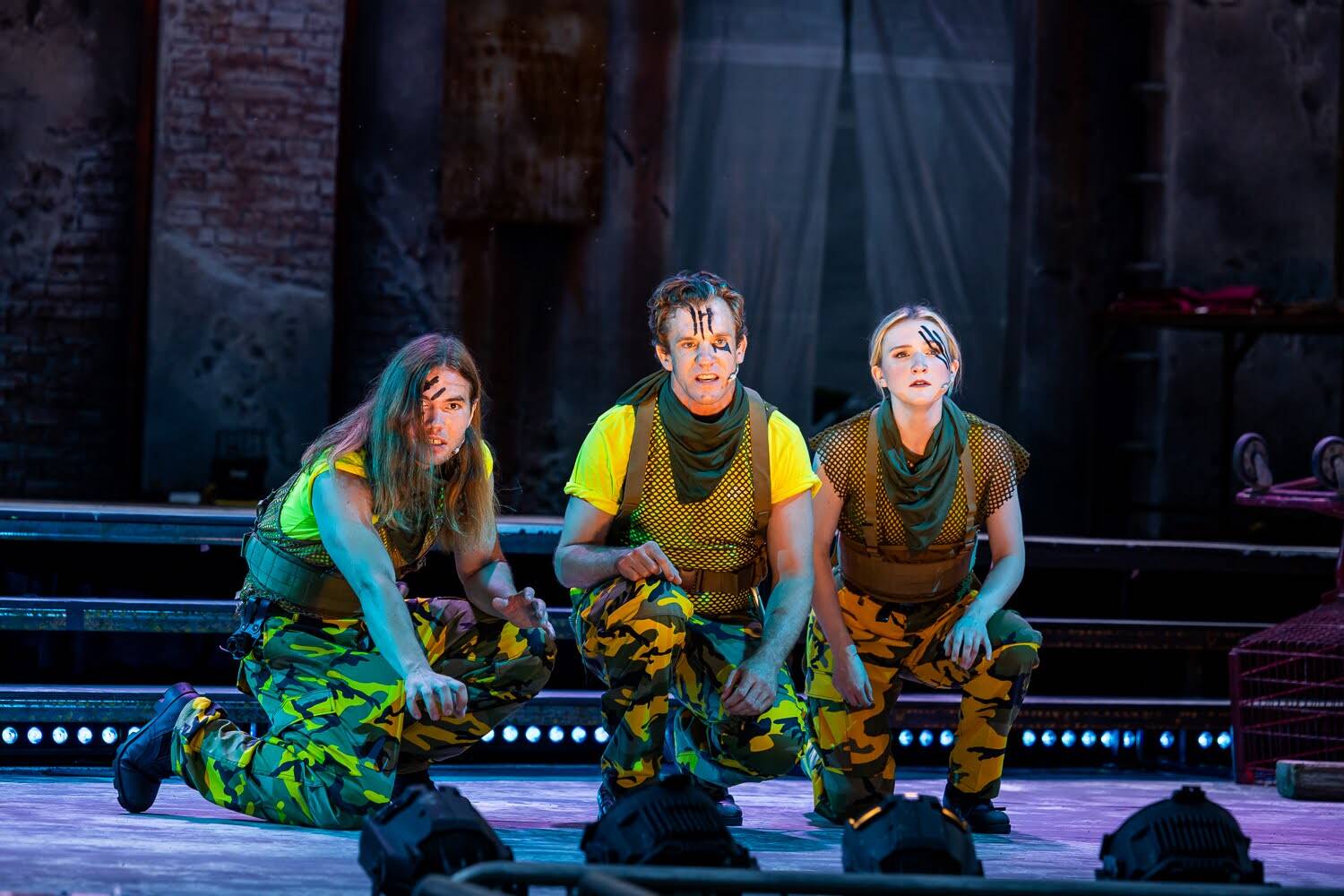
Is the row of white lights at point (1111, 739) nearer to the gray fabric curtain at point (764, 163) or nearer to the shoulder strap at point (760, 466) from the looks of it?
the shoulder strap at point (760, 466)

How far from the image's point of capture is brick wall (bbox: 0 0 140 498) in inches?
318

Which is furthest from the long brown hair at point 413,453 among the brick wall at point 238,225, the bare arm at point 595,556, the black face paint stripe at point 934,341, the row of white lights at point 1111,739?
the brick wall at point 238,225

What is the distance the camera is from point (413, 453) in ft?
12.6

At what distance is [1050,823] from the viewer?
4.32 metres

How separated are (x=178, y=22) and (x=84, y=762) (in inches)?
156

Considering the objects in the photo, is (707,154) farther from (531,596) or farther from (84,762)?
(531,596)

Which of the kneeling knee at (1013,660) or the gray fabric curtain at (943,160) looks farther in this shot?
the gray fabric curtain at (943,160)

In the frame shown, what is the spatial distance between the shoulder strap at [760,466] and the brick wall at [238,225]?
4417mm

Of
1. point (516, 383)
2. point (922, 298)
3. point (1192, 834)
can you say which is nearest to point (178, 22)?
point (516, 383)

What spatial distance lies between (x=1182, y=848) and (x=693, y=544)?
1.43 meters

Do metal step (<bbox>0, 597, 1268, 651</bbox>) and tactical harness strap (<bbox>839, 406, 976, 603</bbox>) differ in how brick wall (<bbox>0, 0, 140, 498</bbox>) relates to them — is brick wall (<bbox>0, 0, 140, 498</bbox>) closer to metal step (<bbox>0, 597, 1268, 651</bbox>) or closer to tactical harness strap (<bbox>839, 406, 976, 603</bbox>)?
metal step (<bbox>0, 597, 1268, 651</bbox>)

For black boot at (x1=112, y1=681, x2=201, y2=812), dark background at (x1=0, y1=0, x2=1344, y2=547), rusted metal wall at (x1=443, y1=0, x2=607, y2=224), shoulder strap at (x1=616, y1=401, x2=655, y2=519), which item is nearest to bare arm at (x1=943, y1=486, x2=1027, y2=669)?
shoulder strap at (x1=616, y1=401, x2=655, y2=519)

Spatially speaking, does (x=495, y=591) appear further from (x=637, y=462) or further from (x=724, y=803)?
(x=724, y=803)

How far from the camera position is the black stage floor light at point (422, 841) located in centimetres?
280
